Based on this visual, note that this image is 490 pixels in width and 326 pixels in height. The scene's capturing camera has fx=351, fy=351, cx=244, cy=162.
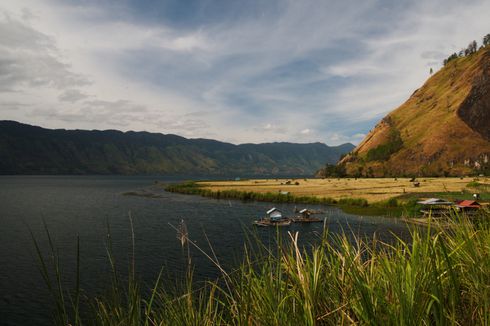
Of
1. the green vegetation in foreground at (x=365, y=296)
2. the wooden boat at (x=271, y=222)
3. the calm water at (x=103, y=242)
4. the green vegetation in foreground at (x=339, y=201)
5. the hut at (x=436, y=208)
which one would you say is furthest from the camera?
the green vegetation in foreground at (x=339, y=201)

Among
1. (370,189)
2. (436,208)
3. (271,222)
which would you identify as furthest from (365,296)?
(370,189)

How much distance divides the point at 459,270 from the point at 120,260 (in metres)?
35.4

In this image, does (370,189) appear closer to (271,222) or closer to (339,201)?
(339,201)

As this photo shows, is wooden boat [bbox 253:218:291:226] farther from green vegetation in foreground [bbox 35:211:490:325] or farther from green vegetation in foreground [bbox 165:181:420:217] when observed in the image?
green vegetation in foreground [bbox 35:211:490:325]

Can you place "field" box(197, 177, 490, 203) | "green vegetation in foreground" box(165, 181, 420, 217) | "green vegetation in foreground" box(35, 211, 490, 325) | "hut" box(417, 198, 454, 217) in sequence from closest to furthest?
"green vegetation in foreground" box(35, 211, 490, 325)
"hut" box(417, 198, 454, 217)
"green vegetation in foreground" box(165, 181, 420, 217)
"field" box(197, 177, 490, 203)

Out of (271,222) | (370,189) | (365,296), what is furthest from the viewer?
(370,189)

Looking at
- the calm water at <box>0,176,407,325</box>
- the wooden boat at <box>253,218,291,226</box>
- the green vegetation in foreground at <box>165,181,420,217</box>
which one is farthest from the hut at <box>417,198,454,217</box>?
the wooden boat at <box>253,218,291,226</box>

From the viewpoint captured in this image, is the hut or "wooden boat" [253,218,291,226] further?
"wooden boat" [253,218,291,226]

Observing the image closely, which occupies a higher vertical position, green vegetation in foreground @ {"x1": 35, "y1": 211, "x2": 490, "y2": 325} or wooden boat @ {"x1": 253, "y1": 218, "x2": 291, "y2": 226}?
green vegetation in foreground @ {"x1": 35, "y1": 211, "x2": 490, "y2": 325}

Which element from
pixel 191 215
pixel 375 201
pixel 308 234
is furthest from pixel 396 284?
pixel 375 201

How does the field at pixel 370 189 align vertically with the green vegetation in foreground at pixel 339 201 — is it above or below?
above

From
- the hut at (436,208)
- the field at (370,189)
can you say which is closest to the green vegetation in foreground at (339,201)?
the field at (370,189)

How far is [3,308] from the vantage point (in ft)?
84.7

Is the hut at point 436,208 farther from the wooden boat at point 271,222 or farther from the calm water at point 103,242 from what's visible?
the wooden boat at point 271,222
